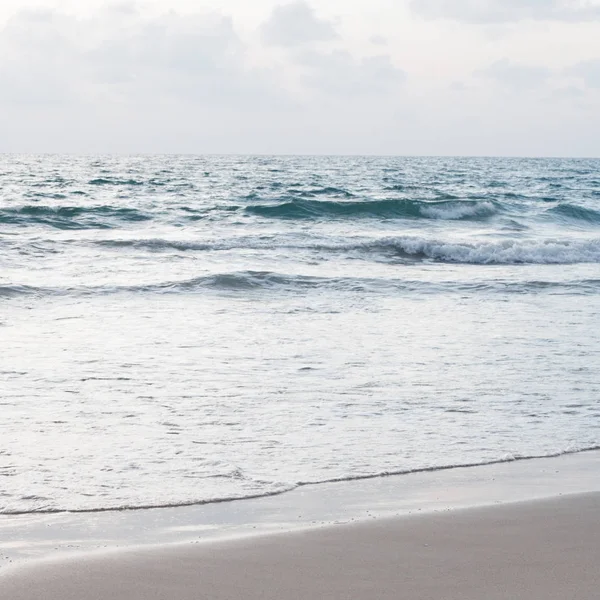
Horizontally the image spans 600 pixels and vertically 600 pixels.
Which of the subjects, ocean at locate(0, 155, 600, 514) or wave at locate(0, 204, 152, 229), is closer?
ocean at locate(0, 155, 600, 514)

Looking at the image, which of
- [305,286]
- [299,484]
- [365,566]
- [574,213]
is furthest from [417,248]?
[365,566]

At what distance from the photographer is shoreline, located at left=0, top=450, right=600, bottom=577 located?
3.56 metres

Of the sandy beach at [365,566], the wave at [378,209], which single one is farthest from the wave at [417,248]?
the sandy beach at [365,566]

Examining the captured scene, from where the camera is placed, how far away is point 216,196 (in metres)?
31.3

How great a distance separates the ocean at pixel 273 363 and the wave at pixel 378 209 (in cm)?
675

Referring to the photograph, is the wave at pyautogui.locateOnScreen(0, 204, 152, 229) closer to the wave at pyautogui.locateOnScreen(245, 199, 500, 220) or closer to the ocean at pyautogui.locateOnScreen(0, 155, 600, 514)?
the ocean at pyautogui.locateOnScreen(0, 155, 600, 514)

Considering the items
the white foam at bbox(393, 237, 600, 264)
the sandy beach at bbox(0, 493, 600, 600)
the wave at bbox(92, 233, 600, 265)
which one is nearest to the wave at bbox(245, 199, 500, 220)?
the wave at bbox(92, 233, 600, 265)

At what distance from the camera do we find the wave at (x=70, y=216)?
2188 cm

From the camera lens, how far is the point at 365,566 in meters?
3.33

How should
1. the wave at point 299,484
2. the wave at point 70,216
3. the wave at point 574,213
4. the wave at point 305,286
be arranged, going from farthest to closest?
the wave at point 574,213, the wave at point 70,216, the wave at point 305,286, the wave at point 299,484

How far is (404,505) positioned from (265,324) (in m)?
5.53

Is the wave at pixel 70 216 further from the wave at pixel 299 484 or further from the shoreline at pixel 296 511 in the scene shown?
the shoreline at pixel 296 511

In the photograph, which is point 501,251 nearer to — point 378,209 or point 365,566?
point 378,209

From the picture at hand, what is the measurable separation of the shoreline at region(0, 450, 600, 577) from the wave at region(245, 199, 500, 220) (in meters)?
21.2
